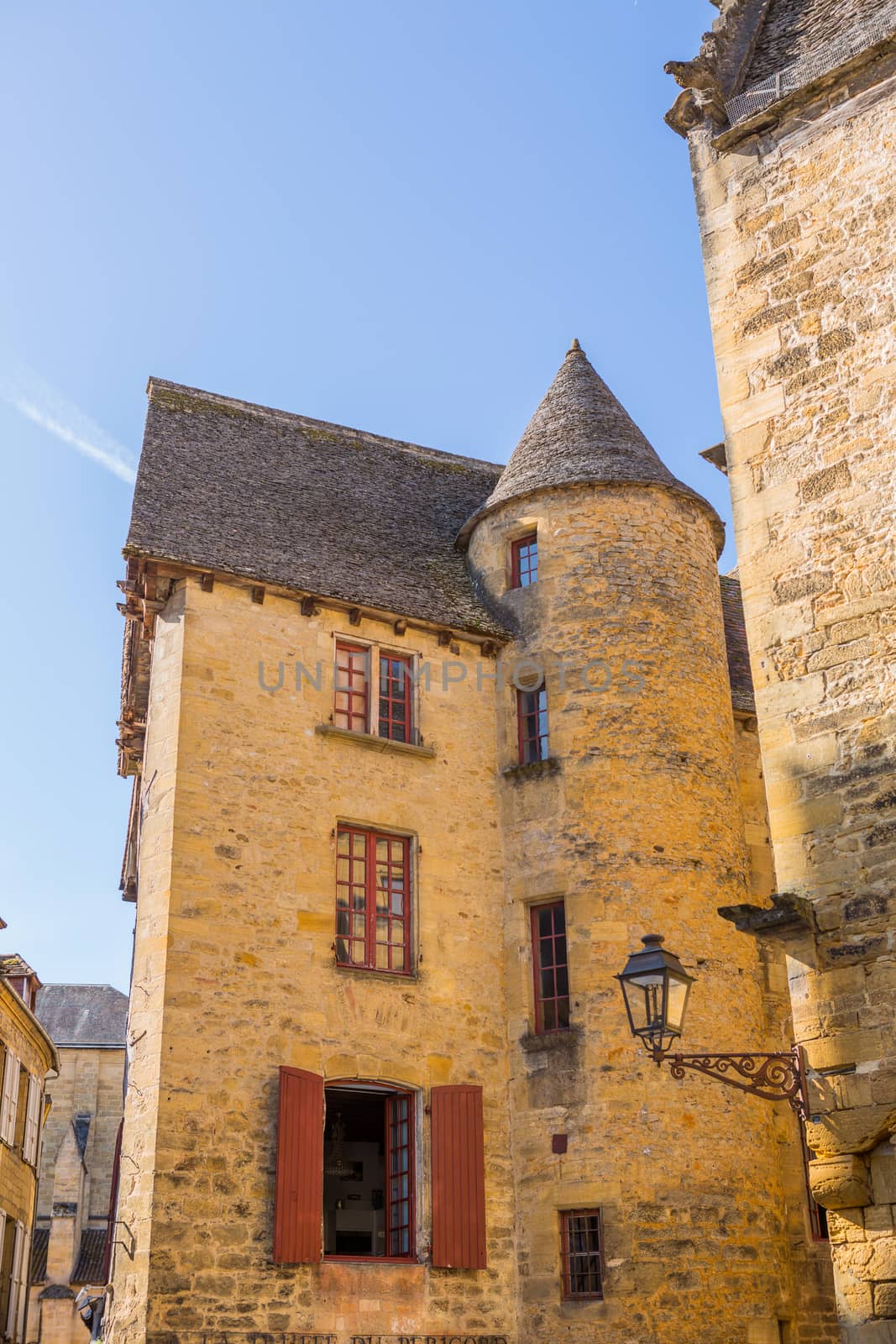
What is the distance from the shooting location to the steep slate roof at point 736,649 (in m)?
17.6

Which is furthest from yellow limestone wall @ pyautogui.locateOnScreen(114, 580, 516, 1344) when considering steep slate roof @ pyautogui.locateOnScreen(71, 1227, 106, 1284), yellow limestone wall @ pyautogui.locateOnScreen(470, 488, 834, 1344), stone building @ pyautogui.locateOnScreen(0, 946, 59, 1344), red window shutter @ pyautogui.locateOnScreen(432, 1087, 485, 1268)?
steep slate roof @ pyautogui.locateOnScreen(71, 1227, 106, 1284)

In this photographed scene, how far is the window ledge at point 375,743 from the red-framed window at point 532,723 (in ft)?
3.88

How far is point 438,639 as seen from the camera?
16594 mm

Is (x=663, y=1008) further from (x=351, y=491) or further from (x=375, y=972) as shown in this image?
(x=351, y=491)

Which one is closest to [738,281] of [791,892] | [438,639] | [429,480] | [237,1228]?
[791,892]

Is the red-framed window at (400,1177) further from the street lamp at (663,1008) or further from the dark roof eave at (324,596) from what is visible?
the street lamp at (663,1008)

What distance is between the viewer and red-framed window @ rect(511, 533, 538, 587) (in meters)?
17.2

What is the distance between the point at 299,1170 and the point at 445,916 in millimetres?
3191

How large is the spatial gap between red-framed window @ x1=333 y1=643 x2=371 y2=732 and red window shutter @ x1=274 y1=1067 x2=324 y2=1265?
3.87 metres

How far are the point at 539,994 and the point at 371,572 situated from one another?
5.26m

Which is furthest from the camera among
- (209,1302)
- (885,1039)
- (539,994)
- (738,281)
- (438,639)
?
(438,639)

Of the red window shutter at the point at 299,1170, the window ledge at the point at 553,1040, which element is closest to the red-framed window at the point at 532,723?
the window ledge at the point at 553,1040

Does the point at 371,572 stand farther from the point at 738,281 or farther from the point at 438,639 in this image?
the point at 738,281

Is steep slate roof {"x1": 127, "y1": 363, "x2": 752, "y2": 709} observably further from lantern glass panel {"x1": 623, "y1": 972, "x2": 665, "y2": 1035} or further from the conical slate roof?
lantern glass panel {"x1": 623, "y1": 972, "x2": 665, "y2": 1035}
